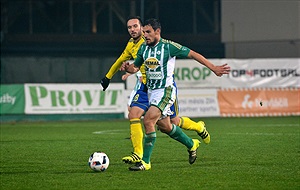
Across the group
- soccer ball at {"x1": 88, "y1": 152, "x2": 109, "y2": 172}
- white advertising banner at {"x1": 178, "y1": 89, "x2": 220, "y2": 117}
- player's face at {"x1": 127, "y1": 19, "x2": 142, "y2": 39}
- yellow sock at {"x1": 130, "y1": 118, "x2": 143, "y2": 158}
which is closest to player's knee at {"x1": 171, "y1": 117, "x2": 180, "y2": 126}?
yellow sock at {"x1": 130, "y1": 118, "x2": 143, "y2": 158}

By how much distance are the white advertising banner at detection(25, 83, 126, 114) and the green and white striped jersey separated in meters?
14.6

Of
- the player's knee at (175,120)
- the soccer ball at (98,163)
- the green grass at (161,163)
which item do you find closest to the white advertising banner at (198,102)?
the green grass at (161,163)

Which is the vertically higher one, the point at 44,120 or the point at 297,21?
the point at 297,21

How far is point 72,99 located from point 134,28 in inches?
537

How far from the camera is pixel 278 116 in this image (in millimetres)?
26375

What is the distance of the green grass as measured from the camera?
8.95 m

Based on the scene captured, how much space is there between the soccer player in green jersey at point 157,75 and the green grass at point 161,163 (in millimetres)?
511

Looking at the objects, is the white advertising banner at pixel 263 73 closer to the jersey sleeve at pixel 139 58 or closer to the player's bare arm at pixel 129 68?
the player's bare arm at pixel 129 68

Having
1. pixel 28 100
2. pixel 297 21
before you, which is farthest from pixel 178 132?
pixel 297 21

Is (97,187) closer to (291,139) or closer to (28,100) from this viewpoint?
(291,139)

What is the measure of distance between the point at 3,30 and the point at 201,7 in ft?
34.5

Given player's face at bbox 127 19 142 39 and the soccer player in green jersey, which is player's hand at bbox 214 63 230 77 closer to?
the soccer player in green jersey

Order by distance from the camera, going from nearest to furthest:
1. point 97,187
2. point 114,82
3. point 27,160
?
point 97,187
point 27,160
point 114,82

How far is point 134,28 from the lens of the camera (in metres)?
11.8
